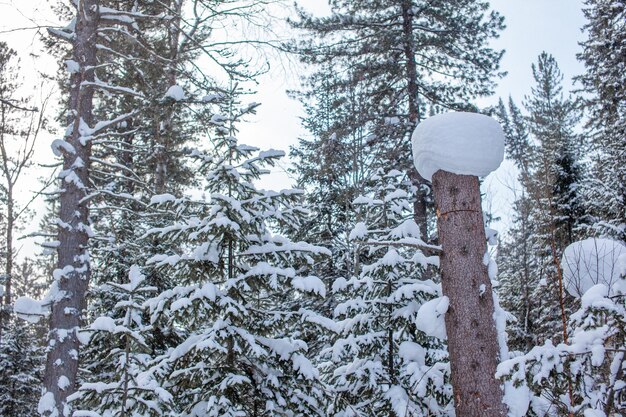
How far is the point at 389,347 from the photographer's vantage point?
19.1 ft

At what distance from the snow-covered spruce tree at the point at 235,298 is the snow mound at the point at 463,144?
2.40 m

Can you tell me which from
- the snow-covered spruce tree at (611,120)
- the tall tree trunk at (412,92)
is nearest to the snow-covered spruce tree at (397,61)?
the tall tree trunk at (412,92)

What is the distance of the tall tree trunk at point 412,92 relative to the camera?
12.3 metres

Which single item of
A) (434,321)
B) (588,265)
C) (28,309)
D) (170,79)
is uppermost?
(170,79)

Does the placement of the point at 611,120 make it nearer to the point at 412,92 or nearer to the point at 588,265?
the point at 412,92

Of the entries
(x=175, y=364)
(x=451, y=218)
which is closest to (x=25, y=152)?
(x=175, y=364)

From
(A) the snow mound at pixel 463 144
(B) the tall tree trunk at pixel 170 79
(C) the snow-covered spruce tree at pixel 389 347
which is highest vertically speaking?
(B) the tall tree trunk at pixel 170 79

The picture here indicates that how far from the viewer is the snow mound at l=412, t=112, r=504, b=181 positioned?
141 inches

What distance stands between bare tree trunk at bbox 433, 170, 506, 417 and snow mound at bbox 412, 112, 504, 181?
0.12 metres

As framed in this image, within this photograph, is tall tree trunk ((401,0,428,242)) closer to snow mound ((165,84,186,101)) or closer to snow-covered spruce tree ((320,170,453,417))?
snow-covered spruce tree ((320,170,453,417))

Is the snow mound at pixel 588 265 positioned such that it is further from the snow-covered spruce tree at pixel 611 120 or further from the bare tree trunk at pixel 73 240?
the snow-covered spruce tree at pixel 611 120

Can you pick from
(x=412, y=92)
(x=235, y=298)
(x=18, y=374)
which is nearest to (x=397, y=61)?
(x=412, y=92)

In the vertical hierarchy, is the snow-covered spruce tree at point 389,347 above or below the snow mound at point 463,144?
below

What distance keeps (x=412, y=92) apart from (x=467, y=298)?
1024 cm
